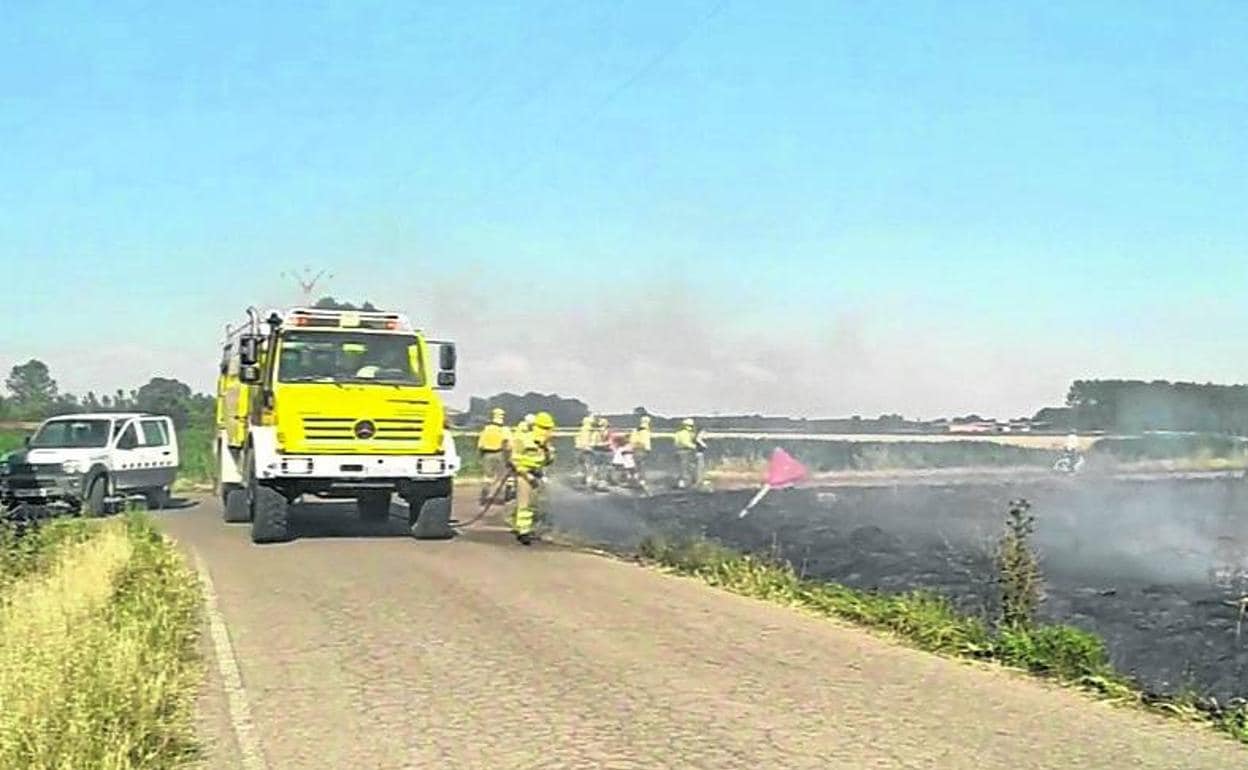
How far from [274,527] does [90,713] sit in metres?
12.5

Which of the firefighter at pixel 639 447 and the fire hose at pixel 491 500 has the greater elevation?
the firefighter at pixel 639 447

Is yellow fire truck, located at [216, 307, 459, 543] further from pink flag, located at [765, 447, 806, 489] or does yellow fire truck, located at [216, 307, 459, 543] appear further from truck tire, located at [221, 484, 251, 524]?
pink flag, located at [765, 447, 806, 489]

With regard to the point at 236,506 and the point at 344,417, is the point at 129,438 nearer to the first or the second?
the point at 236,506

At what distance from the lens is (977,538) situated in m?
25.0

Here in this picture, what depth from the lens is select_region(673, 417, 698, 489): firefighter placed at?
135ft

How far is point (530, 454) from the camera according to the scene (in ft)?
68.9

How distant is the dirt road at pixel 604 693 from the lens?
8680 millimetres

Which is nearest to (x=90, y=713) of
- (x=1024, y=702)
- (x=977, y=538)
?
(x=1024, y=702)

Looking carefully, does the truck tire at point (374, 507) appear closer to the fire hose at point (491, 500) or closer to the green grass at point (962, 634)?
the fire hose at point (491, 500)

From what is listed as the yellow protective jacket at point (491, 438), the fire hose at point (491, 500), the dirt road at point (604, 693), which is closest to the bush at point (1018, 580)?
the dirt road at point (604, 693)

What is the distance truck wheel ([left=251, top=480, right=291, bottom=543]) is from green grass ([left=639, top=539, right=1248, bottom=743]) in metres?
6.10

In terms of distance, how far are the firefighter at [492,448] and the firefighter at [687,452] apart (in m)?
9.30

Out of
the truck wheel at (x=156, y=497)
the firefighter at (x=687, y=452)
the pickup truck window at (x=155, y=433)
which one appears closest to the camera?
the pickup truck window at (x=155, y=433)

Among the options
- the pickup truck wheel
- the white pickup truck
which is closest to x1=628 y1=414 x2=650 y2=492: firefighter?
the white pickup truck
